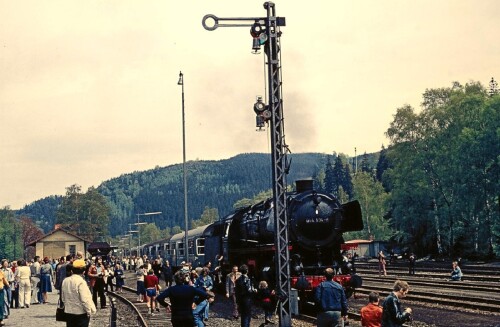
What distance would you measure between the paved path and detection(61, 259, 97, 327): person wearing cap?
9253mm

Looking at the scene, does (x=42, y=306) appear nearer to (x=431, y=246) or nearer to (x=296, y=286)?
(x=296, y=286)

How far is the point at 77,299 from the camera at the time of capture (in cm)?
1136

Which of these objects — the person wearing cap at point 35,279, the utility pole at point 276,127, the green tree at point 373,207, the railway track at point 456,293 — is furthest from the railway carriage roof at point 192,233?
the green tree at point 373,207

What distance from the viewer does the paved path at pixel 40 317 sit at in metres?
20.8

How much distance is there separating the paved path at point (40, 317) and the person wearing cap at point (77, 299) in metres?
9.25

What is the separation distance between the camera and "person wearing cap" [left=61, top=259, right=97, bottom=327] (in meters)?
11.3

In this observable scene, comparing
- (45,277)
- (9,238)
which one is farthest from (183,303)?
(9,238)

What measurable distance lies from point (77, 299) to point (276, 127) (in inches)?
319

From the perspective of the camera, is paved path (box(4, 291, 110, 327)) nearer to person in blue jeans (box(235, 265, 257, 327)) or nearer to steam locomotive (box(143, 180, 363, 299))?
steam locomotive (box(143, 180, 363, 299))

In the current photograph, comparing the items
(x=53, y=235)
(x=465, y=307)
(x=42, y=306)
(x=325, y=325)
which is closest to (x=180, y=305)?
(x=325, y=325)

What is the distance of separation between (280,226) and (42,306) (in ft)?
42.3

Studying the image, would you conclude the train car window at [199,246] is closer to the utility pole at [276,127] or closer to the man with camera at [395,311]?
the utility pole at [276,127]

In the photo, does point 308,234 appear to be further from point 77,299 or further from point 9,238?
point 9,238

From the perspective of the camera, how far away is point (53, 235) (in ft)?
284
